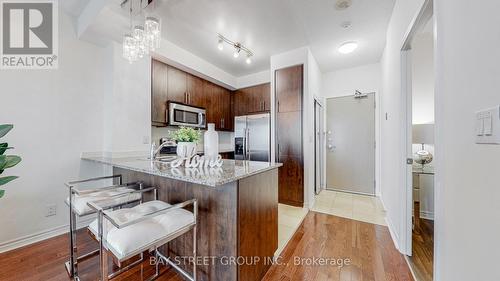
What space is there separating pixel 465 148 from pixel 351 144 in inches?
135

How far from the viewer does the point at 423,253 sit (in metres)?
1.88

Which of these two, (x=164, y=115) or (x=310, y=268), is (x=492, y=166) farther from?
(x=164, y=115)

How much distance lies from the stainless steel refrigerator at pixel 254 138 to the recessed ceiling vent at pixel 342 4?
6.58 ft

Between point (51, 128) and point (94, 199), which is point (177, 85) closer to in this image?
point (51, 128)

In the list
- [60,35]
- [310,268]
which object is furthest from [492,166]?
[60,35]

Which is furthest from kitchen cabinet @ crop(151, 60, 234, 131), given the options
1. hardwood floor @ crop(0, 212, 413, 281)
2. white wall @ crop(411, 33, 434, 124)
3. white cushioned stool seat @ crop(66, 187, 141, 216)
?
white wall @ crop(411, 33, 434, 124)

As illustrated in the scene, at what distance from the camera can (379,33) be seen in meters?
2.74

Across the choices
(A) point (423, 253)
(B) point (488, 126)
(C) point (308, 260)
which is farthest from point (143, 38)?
(A) point (423, 253)

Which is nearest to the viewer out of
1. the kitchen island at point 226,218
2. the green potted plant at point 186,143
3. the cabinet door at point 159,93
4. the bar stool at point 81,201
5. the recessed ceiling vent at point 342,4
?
the kitchen island at point 226,218

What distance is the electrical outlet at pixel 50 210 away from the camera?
7.15ft

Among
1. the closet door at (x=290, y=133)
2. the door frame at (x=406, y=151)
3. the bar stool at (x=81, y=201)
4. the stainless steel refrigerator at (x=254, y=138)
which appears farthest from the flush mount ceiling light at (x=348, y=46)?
the bar stool at (x=81, y=201)

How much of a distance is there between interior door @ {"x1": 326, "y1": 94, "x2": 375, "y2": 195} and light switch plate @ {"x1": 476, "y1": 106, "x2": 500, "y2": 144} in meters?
3.50

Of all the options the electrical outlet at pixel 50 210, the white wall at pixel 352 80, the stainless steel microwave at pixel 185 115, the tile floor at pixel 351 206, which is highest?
the white wall at pixel 352 80

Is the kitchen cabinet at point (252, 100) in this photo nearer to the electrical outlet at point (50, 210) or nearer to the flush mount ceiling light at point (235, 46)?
the flush mount ceiling light at point (235, 46)
